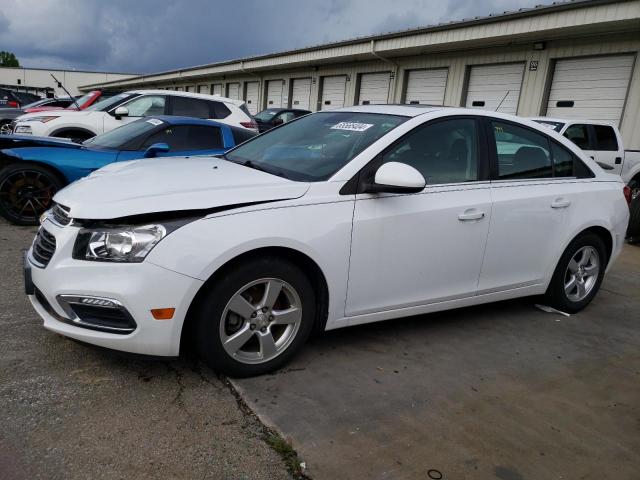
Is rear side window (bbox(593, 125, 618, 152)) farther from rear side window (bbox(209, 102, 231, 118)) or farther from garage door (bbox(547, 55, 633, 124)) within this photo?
rear side window (bbox(209, 102, 231, 118))

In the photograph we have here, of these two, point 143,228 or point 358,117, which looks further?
point 358,117

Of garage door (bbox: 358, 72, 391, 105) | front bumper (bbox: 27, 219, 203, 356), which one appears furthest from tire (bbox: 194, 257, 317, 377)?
garage door (bbox: 358, 72, 391, 105)

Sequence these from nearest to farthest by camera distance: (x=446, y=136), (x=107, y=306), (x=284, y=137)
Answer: (x=107, y=306)
(x=446, y=136)
(x=284, y=137)

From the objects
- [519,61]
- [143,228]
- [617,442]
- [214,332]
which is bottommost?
[617,442]

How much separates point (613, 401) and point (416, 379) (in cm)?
116

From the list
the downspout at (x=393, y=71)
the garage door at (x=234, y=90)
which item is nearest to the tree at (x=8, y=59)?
the garage door at (x=234, y=90)

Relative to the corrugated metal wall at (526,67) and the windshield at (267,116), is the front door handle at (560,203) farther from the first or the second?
the windshield at (267,116)

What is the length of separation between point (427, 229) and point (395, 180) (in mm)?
512

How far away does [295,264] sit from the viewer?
2930 millimetres

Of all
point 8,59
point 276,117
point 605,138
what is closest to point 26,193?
point 605,138

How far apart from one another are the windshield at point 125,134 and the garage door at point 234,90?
22.2 metres

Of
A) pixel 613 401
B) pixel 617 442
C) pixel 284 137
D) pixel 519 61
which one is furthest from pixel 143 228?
pixel 519 61

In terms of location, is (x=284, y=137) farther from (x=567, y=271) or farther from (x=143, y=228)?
(x=567, y=271)

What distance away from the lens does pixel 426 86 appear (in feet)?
50.8
